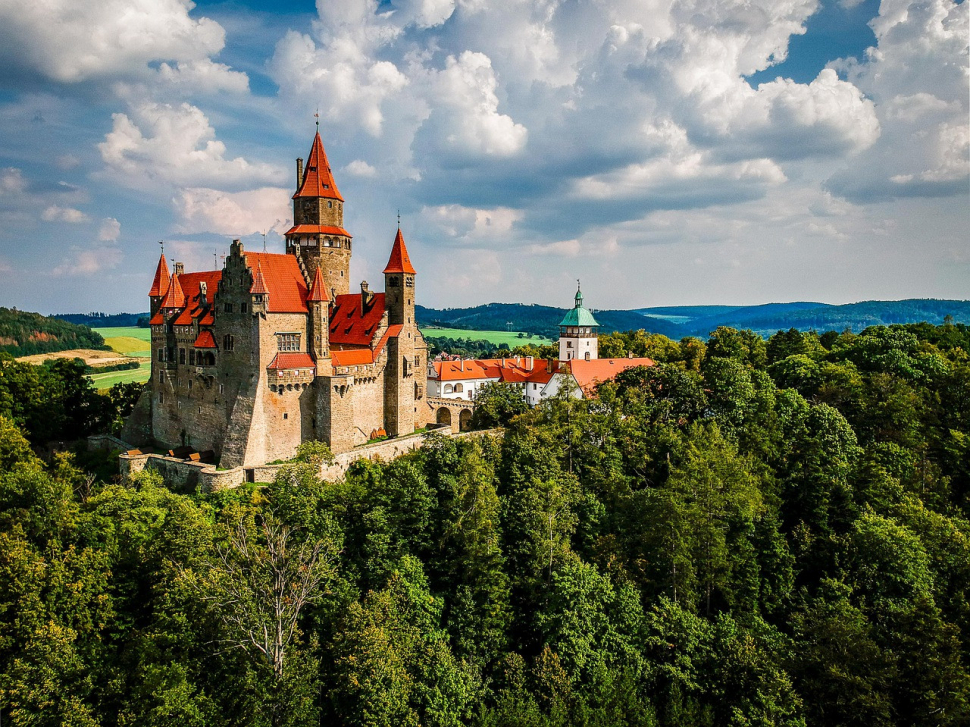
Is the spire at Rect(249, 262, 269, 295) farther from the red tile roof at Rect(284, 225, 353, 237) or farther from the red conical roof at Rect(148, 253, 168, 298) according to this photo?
the red conical roof at Rect(148, 253, 168, 298)

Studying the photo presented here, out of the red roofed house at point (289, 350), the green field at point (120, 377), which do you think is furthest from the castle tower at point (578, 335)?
the green field at point (120, 377)

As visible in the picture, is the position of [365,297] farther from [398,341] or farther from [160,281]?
[160,281]

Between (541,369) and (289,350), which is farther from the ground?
(289,350)

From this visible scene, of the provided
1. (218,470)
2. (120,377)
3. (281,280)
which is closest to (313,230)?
(281,280)

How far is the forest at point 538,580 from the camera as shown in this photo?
25828 millimetres

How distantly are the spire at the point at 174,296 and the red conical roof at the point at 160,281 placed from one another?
7.53 feet

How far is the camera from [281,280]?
4512 cm

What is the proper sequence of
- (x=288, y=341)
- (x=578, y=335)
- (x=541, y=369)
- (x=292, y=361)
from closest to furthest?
(x=292, y=361)
(x=288, y=341)
(x=541, y=369)
(x=578, y=335)

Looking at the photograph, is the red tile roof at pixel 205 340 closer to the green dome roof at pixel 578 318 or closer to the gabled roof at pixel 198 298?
the gabled roof at pixel 198 298

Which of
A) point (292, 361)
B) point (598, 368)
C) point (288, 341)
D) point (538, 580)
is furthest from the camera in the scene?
point (598, 368)

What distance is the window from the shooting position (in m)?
43.7

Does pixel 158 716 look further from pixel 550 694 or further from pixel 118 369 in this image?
pixel 118 369

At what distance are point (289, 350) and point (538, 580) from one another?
2349cm

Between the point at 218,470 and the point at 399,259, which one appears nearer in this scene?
the point at 218,470
